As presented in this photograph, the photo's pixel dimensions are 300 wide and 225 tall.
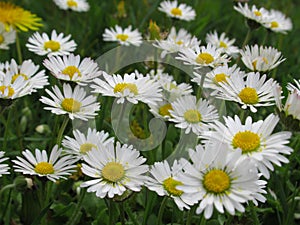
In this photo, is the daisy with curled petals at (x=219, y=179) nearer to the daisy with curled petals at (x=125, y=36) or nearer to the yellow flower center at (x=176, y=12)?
the daisy with curled petals at (x=125, y=36)

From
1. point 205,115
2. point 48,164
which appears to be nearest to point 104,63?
point 205,115

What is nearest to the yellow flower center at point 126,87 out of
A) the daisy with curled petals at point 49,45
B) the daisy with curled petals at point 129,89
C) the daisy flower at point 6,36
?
the daisy with curled petals at point 129,89

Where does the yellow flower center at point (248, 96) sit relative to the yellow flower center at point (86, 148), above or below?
above

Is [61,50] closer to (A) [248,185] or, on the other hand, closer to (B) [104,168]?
(B) [104,168]

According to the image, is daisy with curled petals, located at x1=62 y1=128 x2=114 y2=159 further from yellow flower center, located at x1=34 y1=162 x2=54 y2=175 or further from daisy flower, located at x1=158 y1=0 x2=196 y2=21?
daisy flower, located at x1=158 y1=0 x2=196 y2=21

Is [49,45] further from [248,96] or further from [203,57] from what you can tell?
[248,96]

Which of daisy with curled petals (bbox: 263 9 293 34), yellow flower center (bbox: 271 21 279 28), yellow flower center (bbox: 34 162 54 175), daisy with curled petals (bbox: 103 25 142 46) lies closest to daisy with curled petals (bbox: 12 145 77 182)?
yellow flower center (bbox: 34 162 54 175)
